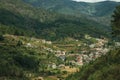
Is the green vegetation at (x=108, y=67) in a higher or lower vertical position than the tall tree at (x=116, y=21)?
lower

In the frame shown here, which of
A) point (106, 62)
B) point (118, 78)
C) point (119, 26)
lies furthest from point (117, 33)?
point (118, 78)

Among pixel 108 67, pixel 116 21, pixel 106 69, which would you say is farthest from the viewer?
pixel 116 21

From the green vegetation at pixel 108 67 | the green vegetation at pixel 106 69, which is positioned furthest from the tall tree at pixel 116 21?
the green vegetation at pixel 106 69

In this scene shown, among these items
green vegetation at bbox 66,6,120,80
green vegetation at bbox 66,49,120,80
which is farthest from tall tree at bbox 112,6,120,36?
green vegetation at bbox 66,49,120,80

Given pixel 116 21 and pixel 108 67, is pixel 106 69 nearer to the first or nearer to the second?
pixel 108 67

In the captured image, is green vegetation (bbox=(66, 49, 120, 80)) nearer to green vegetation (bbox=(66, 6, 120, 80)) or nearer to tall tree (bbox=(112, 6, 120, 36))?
green vegetation (bbox=(66, 6, 120, 80))

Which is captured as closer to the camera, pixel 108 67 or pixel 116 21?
pixel 108 67

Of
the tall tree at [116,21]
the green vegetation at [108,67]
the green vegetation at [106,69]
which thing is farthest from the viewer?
the tall tree at [116,21]

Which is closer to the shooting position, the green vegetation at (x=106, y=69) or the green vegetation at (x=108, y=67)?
the green vegetation at (x=106, y=69)

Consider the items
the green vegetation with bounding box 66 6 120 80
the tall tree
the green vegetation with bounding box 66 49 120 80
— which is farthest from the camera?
the tall tree

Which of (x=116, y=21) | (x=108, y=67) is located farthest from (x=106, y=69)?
(x=116, y=21)

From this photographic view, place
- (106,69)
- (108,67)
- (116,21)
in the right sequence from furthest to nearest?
(116,21) → (108,67) → (106,69)

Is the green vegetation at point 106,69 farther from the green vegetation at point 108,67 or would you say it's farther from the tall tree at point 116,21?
the tall tree at point 116,21

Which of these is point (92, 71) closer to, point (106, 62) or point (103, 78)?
point (106, 62)
